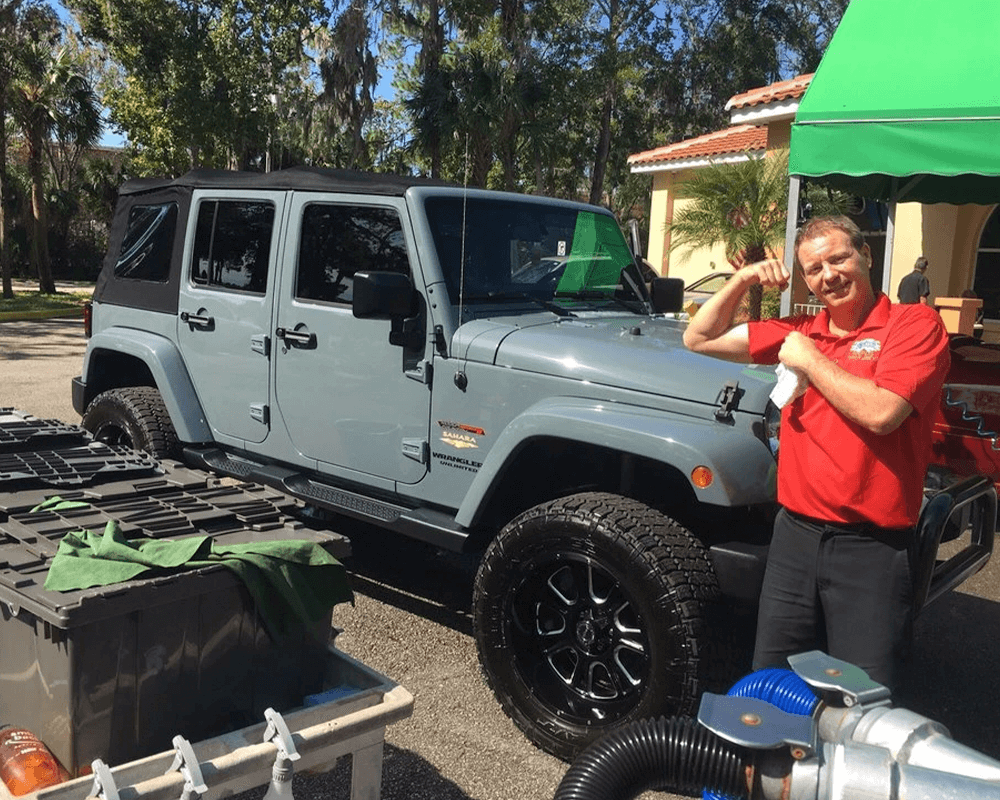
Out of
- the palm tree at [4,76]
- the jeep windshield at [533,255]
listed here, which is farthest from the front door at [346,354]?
the palm tree at [4,76]

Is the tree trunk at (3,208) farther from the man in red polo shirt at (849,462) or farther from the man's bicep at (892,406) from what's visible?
the man's bicep at (892,406)

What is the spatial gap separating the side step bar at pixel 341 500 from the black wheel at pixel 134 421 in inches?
5.8

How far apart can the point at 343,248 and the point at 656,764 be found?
3.28 m

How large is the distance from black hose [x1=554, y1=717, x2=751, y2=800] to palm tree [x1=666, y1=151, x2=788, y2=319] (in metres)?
11.5

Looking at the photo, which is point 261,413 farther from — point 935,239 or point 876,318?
point 935,239

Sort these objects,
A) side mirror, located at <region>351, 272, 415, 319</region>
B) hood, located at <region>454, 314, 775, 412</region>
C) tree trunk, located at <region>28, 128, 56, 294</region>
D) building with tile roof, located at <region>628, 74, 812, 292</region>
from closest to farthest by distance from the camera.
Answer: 1. hood, located at <region>454, 314, 775, 412</region>
2. side mirror, located at <region>351, 272, 415, 319</region>
3. building with tile roof, located at <region>628, 74, 812, 292</region>
4. tree trunk, located at <region>28, 128, 56, 294</region>

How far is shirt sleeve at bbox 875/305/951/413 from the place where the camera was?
2471mm

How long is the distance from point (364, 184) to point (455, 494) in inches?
56.1

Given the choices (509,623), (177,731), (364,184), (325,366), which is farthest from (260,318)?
(177,731)

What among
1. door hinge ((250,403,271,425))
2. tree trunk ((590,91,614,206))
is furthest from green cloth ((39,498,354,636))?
tree trunk ((590,91,614,206))

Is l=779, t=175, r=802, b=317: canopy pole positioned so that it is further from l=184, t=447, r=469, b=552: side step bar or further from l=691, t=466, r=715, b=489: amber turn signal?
l=691, t=466, r=715, b=489: amber turn signal

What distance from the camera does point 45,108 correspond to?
2327 cm

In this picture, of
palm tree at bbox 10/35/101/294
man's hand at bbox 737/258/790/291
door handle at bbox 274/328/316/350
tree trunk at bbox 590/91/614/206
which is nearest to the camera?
man's hand at bbox 737/258/790/291

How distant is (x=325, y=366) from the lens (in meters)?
4.33
